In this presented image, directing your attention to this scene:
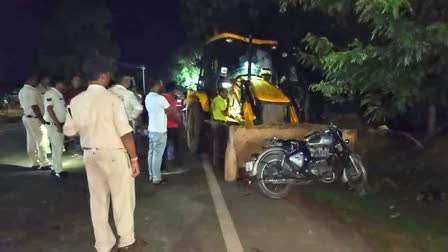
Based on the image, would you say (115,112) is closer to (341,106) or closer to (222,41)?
(222,41)

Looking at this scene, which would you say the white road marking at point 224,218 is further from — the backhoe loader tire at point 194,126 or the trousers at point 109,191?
the backhoe loader tire at point 194,126

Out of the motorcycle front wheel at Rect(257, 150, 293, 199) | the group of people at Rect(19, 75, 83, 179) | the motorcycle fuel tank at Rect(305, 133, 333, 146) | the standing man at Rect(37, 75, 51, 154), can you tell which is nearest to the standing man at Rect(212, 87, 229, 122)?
the group of people at Rect(19, 75, 83, 179)

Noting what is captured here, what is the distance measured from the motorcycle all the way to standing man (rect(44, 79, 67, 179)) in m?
3.82

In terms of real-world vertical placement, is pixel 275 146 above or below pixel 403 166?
above

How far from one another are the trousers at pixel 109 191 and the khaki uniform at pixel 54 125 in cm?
487

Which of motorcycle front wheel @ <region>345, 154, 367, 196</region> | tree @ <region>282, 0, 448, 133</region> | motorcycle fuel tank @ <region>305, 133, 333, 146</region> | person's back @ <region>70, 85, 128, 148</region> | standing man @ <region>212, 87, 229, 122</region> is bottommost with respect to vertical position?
motorcycle front wheel @ <region>345, 154, 367, 196</region>

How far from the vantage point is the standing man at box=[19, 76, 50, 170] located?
37.6ft

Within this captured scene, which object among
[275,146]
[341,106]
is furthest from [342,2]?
[341,106]

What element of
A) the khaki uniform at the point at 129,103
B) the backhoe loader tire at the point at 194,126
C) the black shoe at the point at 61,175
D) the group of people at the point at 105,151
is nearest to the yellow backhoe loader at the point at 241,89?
the backhoe loader tire at the point at 194,126

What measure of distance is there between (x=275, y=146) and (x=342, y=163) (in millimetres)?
1104

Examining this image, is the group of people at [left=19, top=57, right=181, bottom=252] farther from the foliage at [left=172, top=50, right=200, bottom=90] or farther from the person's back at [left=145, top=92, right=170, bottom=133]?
the foliage at [left=172, top=50, right=200, bottom=90]

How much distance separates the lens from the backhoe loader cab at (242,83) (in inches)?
444

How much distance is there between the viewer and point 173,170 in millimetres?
11820

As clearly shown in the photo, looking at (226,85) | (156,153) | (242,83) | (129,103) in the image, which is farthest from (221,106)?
(129,103)
